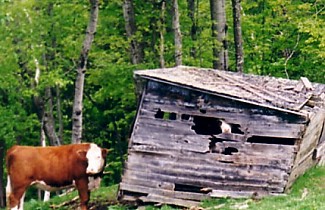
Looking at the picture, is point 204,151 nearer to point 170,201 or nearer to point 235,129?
point 235,129

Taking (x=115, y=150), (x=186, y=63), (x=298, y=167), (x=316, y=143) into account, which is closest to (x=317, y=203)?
(x=298, y=167)

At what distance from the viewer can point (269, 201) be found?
1450 centimetres

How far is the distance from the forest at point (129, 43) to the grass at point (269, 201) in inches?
217

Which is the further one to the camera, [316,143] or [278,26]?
[278,26]

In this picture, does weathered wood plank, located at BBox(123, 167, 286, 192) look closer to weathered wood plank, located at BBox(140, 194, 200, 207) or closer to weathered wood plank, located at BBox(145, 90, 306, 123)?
weathered wood plank, located at BBox(140, 194, 200, 207)

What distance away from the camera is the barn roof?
1545 cm

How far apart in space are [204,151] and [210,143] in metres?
0.26

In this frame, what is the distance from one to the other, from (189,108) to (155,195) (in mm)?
2207

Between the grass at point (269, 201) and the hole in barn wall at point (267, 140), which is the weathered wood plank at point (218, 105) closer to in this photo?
the hole in barn wall at point (267, 140)

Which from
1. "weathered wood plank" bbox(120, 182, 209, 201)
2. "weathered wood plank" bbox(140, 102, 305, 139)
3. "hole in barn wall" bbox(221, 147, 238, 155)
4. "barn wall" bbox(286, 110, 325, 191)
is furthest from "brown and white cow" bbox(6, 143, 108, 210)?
"barn wall" bbox(286, 110, 325, 191)

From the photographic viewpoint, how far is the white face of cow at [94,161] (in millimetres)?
15774

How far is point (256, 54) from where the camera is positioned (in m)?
27.5

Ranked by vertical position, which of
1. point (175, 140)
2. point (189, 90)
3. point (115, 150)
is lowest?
point (115, 150)

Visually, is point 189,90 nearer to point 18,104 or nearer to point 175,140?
point 175,140
